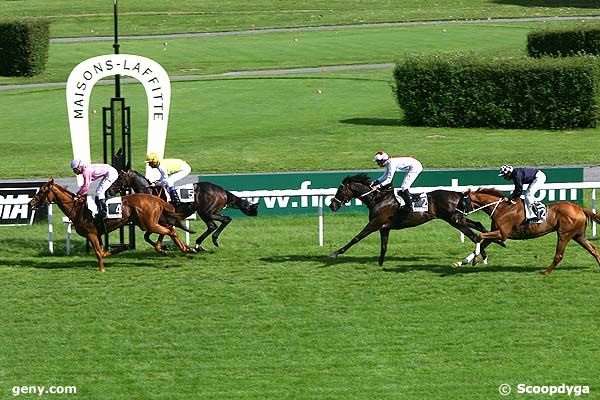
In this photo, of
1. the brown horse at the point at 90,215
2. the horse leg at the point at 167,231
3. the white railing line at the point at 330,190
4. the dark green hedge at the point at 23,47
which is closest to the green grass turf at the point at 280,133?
the dark green hedge at the point at 23,47

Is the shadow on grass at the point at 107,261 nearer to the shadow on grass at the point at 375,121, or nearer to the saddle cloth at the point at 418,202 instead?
the saddle cloth at the point at 418,202

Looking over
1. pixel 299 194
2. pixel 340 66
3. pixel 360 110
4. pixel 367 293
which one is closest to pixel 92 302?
pixel 367 293

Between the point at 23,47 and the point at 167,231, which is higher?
the point at 23,47

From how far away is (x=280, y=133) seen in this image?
33719 millimetres

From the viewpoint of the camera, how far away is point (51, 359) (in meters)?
14.2

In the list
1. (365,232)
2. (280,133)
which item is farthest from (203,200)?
(280,133)

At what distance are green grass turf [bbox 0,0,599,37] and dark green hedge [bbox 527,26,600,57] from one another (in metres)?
21.5

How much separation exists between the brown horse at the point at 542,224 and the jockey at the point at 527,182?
0.10 m

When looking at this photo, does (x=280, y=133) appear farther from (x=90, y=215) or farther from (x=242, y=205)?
(x=90, y=215)

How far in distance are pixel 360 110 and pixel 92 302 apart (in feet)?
71.4

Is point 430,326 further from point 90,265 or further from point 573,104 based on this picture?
point 573,104

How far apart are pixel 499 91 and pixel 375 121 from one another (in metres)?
4.02

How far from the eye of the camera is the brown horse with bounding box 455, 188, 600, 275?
17.6 meters

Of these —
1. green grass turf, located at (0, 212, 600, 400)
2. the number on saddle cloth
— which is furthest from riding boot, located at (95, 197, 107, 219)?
the number on saddle cloth
